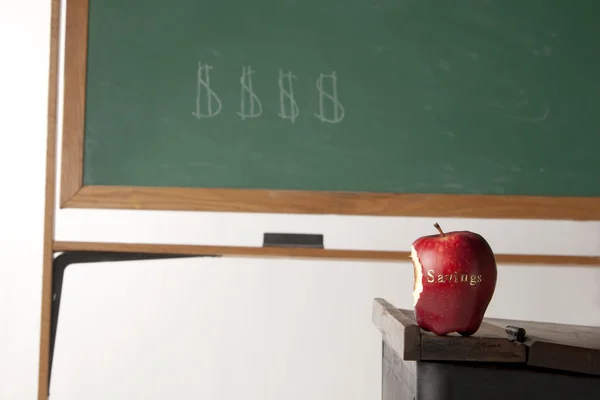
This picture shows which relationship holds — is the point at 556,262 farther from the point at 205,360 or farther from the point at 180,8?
the point at 180,8

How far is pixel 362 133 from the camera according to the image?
173 centimetres

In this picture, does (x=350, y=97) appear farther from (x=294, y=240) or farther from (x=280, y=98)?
(x=294, y=240)

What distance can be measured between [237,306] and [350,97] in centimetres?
63

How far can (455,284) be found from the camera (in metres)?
0.95

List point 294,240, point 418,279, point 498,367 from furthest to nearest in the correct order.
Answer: point 294,240
point 418,279
point 498,367

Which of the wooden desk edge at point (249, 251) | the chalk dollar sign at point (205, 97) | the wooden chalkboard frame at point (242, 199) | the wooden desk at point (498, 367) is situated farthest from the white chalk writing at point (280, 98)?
the wooden desk at point (498, 367)

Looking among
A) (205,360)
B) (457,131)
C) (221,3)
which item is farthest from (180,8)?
A: (205,360)

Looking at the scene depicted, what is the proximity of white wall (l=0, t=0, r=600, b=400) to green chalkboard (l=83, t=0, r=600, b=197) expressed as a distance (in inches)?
4.6

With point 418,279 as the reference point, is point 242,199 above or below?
above

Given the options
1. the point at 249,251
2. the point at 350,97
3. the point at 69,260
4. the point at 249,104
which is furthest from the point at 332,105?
the point at 69,260

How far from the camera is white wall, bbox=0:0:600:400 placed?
1.68 metres

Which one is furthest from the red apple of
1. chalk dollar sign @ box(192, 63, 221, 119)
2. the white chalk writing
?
chalk dollar sign @ box(192, 63, 221, 119)

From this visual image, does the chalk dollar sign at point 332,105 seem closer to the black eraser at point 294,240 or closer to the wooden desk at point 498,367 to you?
the black eraser at point 294,240

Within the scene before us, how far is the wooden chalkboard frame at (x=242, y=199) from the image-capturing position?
1.68 m
